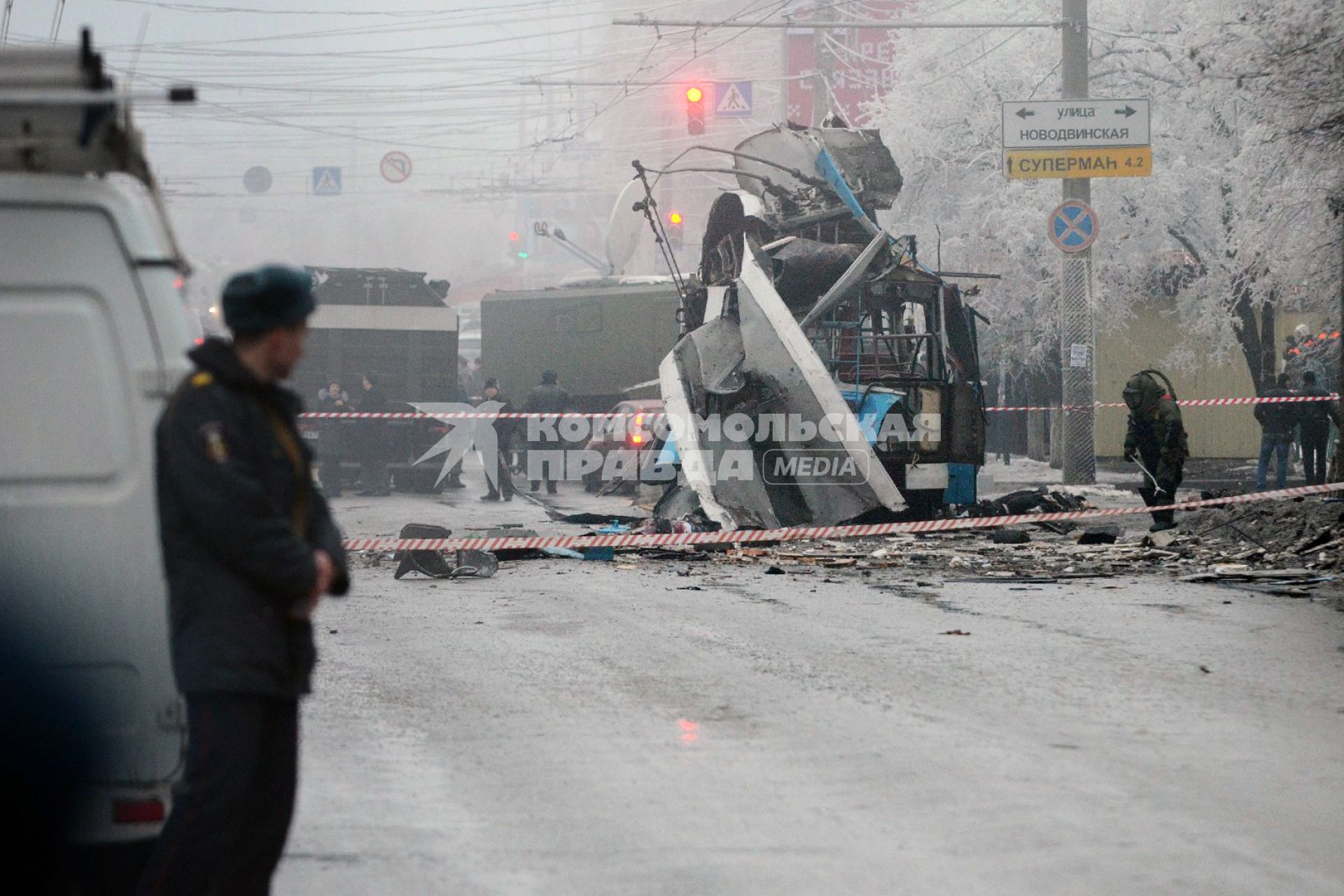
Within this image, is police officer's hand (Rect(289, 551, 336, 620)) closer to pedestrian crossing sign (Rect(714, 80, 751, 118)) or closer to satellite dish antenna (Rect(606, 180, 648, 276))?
satellite dish antenna (Rect(606, 180, 648, 276))

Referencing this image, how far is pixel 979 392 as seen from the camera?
59.7 ft

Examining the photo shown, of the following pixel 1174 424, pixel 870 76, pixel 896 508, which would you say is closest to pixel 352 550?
pixel 896 508

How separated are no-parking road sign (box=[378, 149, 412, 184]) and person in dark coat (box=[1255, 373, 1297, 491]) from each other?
1327 inches

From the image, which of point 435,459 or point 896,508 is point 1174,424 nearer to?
point 896,508

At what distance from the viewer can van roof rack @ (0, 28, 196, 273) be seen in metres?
3.88

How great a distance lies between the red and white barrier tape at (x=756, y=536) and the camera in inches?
568

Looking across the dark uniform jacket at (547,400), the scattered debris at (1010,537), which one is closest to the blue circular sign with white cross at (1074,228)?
the scattered debris at (1010,537)

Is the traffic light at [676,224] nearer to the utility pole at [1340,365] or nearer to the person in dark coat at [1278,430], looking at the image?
the person in dark coat at [1278,430]

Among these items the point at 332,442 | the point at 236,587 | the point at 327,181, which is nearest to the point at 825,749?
the point at 236,587

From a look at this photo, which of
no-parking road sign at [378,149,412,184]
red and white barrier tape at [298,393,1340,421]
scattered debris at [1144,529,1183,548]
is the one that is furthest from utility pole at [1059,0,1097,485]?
no-parking road sign at [378,149,412,184]

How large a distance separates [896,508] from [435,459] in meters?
11.4

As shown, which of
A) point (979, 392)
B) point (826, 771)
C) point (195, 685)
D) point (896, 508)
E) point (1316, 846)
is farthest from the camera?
point (979, 392)

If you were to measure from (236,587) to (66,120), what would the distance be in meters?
1.20

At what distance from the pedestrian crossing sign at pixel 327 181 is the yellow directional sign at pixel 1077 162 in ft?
133
